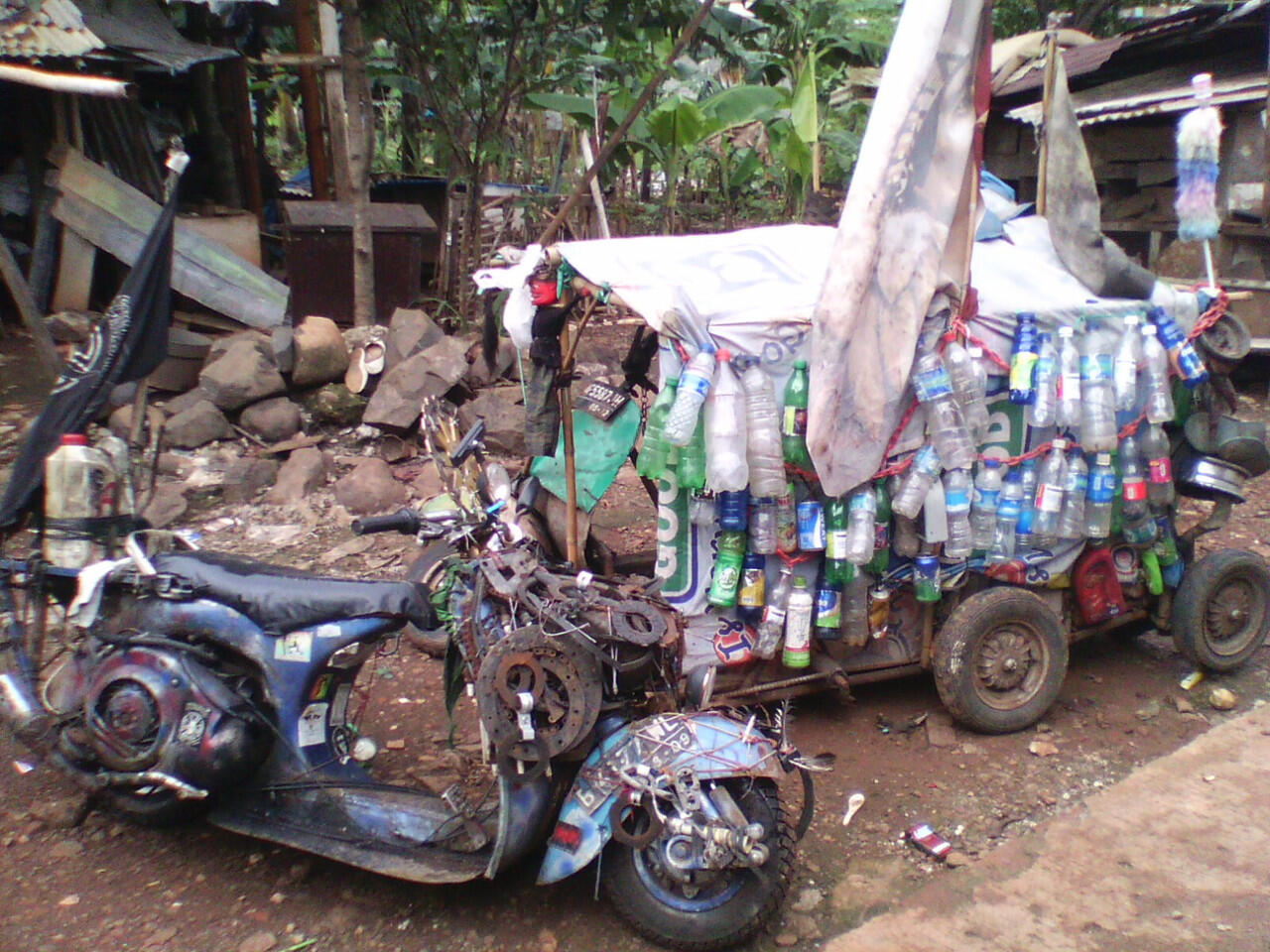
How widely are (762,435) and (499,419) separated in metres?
3.76

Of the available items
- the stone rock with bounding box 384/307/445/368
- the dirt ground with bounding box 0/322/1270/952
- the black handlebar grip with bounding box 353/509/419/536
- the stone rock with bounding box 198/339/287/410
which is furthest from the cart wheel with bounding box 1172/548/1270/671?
the stone rock with bounding box 198/339/287/410

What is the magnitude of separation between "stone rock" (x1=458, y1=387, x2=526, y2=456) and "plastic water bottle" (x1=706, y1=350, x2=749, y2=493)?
11.8ft

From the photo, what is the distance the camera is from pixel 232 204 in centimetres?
1105

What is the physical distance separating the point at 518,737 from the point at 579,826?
331 mm

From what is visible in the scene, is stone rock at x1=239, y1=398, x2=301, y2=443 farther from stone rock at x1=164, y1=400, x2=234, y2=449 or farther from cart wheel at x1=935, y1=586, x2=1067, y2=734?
cart wheel at x1=935, y1=586, x2=1067, y2=734

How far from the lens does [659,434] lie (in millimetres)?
3842

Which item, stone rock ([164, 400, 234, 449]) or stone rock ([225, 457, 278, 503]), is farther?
stone rock ([164, 400, 234, 449])

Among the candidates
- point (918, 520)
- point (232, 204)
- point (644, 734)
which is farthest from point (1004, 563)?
point (232, 204)

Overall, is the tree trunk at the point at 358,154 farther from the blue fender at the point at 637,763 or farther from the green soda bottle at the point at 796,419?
the blue fender at the point at 637,763

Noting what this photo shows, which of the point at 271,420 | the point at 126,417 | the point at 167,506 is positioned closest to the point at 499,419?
the point at 271,420

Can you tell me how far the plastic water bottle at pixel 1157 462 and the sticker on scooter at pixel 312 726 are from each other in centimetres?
340

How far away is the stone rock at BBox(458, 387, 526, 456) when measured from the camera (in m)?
7.26

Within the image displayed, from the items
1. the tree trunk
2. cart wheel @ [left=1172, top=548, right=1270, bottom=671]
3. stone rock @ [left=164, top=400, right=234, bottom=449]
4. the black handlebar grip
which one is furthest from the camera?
the tree trunk

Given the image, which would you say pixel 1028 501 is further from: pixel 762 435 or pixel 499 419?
pixel 499 419
